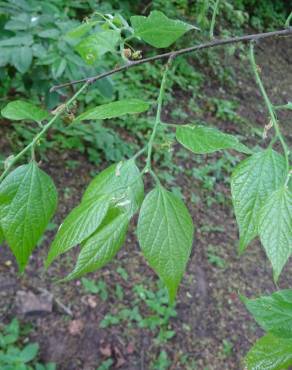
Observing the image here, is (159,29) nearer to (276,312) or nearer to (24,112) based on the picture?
(24,112)

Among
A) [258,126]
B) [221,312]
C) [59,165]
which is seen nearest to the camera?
[221,312]

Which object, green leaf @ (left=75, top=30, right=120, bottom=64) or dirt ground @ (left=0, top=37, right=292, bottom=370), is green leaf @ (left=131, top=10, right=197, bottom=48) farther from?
dirt ground @ (left=0, top=37, right=292, bottom=370)

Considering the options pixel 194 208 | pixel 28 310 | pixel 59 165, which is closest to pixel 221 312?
pixel 194 208

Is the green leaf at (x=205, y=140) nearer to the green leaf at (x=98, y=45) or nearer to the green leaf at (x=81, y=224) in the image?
the green leaf at (x=81, y=224)

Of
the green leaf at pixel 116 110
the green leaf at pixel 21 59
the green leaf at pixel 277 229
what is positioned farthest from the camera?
the green leaf at pixel 21 59

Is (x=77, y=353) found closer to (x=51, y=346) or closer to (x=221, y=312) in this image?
(x=51, y=346)

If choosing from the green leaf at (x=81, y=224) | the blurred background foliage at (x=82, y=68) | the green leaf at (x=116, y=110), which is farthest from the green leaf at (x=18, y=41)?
the green leaf at (x=81, y=224)
